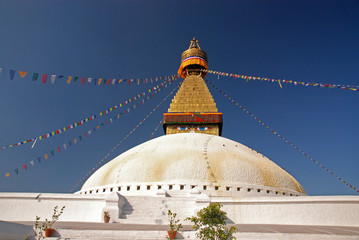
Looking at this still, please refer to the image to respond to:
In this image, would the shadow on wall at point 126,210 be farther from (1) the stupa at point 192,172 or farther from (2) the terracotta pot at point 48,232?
(2) the terracotta pot at point 48,232

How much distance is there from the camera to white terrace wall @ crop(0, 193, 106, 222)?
11.6 metres

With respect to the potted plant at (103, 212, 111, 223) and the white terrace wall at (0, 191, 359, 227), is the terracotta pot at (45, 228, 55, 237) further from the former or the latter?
the white terrace wall at (0, 191, 359, 227)

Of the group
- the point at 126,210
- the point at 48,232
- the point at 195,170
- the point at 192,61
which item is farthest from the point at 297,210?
the point at 192,61

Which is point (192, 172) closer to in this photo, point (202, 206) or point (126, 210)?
point (202, 206)

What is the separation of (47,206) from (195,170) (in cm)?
673

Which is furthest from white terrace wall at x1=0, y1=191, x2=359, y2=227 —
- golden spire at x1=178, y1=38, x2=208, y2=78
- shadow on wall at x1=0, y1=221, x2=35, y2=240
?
golden spire at x1=178, y1=38, x2=208, y2=78

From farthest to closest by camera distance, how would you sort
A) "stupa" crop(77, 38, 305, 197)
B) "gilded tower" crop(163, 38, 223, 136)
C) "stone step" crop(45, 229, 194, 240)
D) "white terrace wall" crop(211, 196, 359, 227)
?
"gilded tower" crop(163, 38, 223, 136) → "stupa" crop(77, 38, 305, 197) → "white terrace wall" crop(211, 196, 359, 227) → "stone step" crop(45, 229, 194, 240)

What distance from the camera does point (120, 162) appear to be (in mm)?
15688

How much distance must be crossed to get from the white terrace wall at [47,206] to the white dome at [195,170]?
7.92ft

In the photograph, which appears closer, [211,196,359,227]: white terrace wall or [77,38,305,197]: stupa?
[211,196,359,227]: white terrace wall

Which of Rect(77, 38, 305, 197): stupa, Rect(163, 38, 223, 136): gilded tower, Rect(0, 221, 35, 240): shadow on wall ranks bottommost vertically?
Rect(0, 221, 35, 240): shadow on wall

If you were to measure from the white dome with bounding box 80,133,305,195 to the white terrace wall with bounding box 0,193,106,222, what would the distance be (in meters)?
2.41

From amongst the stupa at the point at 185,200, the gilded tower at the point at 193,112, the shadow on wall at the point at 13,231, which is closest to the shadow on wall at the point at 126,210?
the stupa at the point at 185,200

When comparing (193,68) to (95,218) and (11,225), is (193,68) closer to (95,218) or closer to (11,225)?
(95,218)
